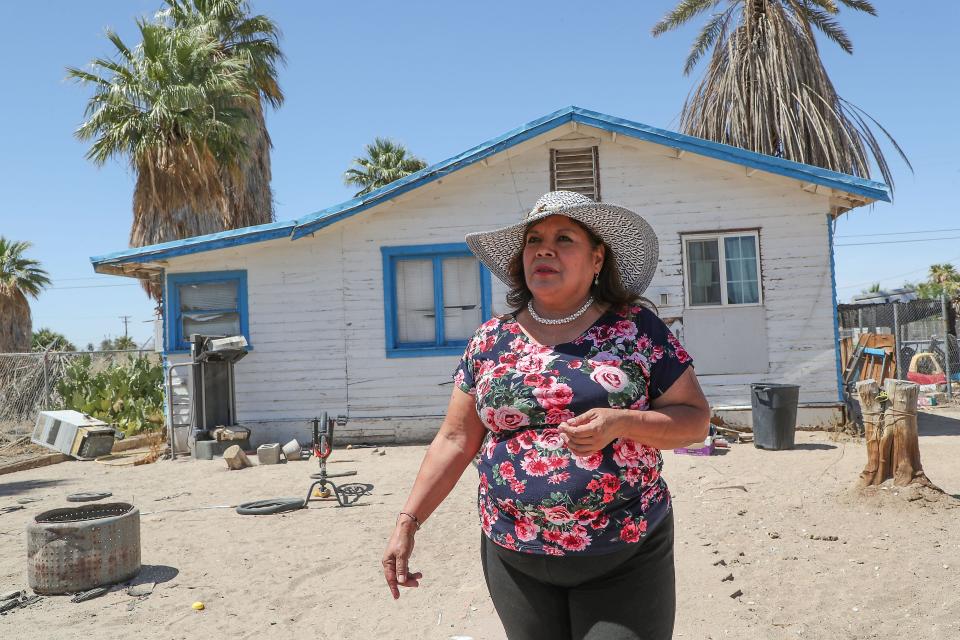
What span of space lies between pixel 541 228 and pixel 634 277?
381mm

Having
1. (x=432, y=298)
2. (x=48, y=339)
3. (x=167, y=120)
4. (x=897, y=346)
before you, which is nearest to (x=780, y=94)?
(x=897, y=346)

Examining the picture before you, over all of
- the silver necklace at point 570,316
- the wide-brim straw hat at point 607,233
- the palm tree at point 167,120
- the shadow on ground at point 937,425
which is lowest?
the shadow on ground at point 937,425

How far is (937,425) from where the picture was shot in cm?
1098

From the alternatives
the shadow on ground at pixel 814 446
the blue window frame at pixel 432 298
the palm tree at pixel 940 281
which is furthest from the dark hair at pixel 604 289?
the palm tree at pixel 940 281

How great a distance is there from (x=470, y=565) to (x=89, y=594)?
252 cm

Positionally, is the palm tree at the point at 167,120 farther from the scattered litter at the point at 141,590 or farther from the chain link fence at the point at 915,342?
the chain link fence at the point at 915,342

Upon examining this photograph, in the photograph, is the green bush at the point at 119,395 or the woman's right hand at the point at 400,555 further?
the green bush at the point at 119,395

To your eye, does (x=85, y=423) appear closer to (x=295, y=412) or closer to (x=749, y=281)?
(x=295, y=412)

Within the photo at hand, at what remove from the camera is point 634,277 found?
2480mm

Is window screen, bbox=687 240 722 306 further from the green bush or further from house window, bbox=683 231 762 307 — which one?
the green bush

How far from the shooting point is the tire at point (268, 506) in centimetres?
683

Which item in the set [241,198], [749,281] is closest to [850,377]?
[749,281]

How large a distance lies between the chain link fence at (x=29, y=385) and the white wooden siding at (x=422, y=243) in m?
5.29

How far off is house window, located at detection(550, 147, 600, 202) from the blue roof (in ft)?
1.74
